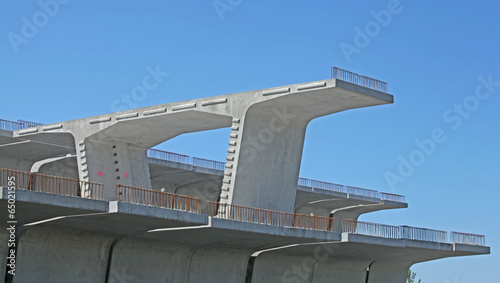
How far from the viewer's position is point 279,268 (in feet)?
144

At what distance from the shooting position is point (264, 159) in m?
37.2

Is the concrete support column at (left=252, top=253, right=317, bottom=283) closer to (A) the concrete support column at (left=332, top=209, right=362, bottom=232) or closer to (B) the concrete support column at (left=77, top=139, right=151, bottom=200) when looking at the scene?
(B) the concrete support column at (left=77, top=139, right=151, bottom=200)

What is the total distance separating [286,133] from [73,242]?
39.2 feet

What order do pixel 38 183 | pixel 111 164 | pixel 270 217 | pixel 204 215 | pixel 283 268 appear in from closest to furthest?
pixel 204 215 → pixel 38 183 → pixel 270 217 → pixel 111 164 → pixel 283 268

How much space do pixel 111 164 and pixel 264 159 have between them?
11056 mm

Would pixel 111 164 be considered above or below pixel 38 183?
above

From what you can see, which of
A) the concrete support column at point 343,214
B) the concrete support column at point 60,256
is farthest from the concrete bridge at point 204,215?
the concrete support column at point 343,214

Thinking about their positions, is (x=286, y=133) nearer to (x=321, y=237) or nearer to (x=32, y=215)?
(x=321, y=237)

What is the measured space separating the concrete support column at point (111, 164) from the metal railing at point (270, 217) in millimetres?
9337

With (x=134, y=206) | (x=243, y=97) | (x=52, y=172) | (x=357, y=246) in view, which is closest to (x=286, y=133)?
(x=243, y=97)

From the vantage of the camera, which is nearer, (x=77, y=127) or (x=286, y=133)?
(x=286, y=133)

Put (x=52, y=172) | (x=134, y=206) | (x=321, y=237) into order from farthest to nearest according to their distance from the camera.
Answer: (x=52, y=172) < (x=321, y=237) < (x=134, y=206)

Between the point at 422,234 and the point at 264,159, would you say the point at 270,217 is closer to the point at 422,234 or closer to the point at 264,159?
the point at 264,159

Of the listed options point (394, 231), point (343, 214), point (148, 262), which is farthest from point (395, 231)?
point (343, 214)
